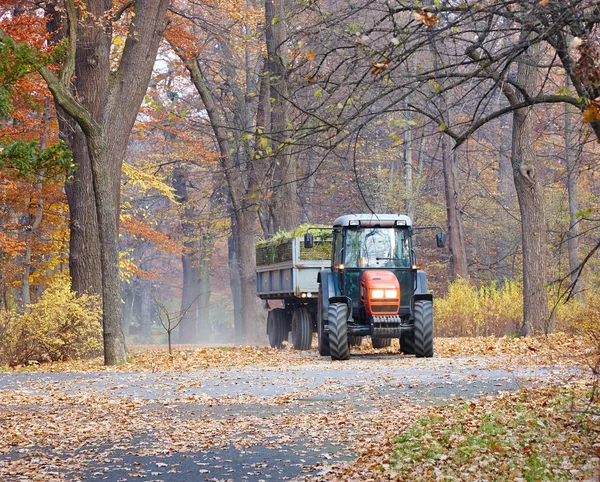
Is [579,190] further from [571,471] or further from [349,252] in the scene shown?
[571,471]

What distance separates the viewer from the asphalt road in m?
7.75

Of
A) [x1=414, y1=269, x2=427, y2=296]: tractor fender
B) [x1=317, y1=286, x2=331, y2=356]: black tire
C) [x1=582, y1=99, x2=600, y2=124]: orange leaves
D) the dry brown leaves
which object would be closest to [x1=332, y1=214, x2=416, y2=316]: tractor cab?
[x1=414, y1=269, x2=427, y2=296]: tractor fender

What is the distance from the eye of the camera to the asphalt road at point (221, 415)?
775 cm

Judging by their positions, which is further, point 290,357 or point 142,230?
point 142,230

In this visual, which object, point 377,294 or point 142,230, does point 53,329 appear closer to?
point 377,294

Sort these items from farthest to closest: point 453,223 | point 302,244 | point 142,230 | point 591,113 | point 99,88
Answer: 1. point 453,223
2. point 142,230
3. point 302,244
4. point 99,88
5. point 591,113

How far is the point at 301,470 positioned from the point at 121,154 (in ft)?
45.6

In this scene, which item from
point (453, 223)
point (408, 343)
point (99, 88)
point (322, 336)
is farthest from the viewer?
point (453, 223)

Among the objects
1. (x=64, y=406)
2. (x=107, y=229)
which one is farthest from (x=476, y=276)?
(x=64, y=406)

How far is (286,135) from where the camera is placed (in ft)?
34.4

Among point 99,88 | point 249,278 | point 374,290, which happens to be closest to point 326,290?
point 374,290

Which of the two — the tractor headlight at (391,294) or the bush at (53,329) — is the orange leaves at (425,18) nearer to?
the tractor headlight at (391,294)

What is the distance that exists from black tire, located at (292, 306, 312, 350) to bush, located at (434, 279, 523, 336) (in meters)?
6.50

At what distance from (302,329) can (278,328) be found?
2561 millimetres
